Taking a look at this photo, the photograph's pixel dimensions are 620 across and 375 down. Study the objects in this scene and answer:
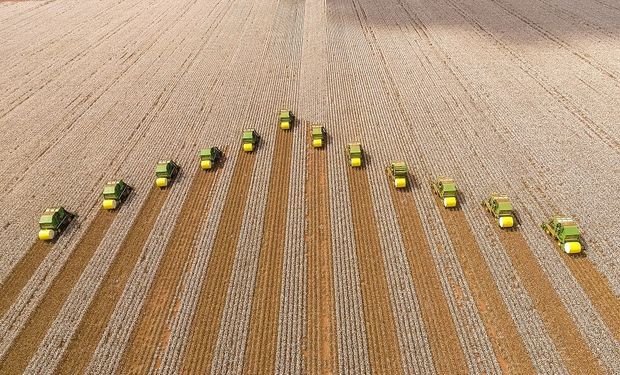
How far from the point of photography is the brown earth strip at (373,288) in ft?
53.4

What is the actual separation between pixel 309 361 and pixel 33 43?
56.1 m

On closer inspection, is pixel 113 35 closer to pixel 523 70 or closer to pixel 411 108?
pixel 411 108

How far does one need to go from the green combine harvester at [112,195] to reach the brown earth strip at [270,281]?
9.18 meters

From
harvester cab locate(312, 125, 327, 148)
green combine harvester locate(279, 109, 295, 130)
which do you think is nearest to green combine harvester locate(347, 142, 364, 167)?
harvester cab locate(312, 125, 327, 148)

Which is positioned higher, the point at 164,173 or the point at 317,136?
the point at 317,136

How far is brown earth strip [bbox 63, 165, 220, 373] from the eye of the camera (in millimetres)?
16547

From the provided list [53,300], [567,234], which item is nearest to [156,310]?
[53,300]

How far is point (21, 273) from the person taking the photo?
2042cm

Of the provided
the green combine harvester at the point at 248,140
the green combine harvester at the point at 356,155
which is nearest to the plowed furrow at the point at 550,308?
the green combine harvester at the point at 356,155

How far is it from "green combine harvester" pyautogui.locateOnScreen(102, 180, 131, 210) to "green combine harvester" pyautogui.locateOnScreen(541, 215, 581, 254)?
2468cm

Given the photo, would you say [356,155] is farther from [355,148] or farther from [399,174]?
[399,174]

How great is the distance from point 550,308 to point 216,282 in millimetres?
15370

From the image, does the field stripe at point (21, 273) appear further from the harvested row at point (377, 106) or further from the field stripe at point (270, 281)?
the harvested row at point (377, 106)

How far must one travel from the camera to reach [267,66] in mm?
42250
